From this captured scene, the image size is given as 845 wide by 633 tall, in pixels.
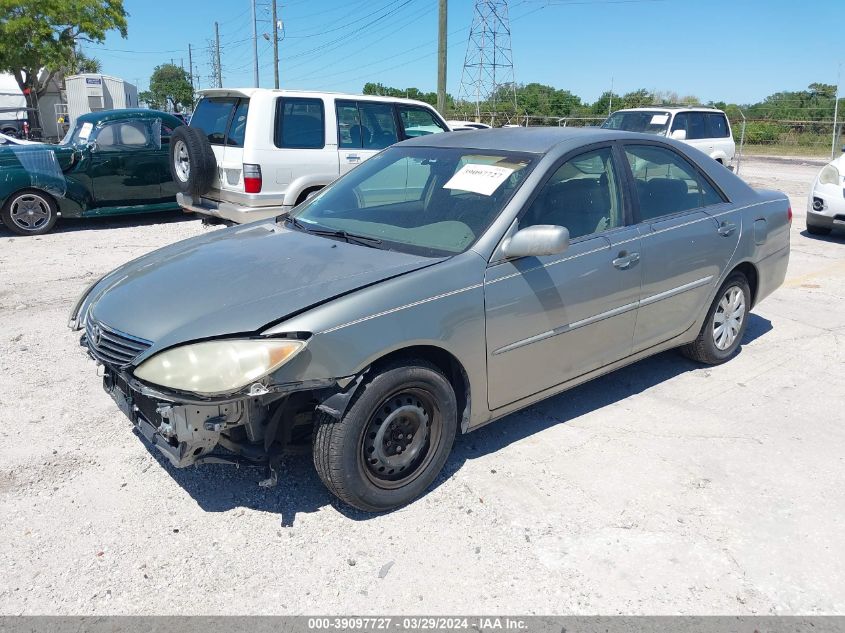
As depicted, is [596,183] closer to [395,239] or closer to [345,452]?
[395,239]

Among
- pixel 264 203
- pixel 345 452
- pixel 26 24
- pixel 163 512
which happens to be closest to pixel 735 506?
pixel 345 452

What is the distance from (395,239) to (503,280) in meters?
0.63

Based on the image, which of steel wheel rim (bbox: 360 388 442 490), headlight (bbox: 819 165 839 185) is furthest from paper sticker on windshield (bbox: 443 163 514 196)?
headlight (bbox: 819 165 839 185)

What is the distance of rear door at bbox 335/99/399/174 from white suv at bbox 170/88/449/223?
1cm

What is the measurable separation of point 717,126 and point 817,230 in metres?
6.39

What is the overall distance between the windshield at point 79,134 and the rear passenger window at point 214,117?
2379 millimetres

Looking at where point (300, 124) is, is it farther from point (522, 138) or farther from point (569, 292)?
point (569, 292)

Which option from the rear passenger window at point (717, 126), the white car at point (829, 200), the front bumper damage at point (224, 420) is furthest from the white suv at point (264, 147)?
the rear passenger window at point (717, 126)

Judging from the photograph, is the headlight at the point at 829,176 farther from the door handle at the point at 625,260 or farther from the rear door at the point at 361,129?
the door handle at the point at 625,260

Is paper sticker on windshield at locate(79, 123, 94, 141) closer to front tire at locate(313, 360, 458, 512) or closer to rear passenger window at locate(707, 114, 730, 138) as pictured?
front tire at locate(313, 360, 458, 512)

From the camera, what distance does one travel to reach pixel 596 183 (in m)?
4.05

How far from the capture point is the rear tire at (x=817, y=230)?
32.8ft

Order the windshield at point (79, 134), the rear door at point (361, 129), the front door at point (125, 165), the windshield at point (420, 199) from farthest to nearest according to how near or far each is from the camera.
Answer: the windshield at point (79, 134)
the front door at point (125, 165)
the rear door at point (361, 129)
the windshield at point (420, 199)

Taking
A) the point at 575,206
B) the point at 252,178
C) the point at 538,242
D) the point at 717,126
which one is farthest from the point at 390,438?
the point at 717,126
